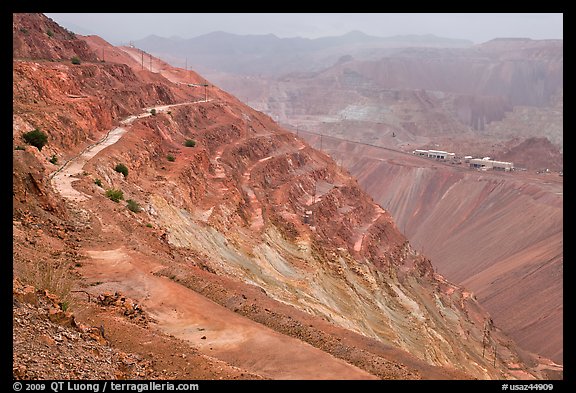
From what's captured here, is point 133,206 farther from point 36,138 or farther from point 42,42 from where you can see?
point 42,42

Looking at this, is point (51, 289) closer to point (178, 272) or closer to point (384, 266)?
point (178, 272)

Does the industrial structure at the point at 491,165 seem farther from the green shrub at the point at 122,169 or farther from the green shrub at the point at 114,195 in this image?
the green shrub at the point at 114,195

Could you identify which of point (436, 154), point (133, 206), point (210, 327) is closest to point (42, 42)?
point (133, 206)

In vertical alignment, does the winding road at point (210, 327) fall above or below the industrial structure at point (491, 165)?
above

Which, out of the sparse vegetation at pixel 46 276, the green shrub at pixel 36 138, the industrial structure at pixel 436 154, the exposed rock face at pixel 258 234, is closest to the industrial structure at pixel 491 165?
the industrial structure at pixel 436 154

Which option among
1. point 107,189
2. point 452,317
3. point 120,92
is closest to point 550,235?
point 452,317

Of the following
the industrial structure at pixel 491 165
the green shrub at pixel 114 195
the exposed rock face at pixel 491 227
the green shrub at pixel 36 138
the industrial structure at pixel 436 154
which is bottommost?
the exposed rock face at pixel 491 227

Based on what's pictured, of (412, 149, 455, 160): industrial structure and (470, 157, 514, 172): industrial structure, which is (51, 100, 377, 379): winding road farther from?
(412, 149, 455, 160): industrial structure
